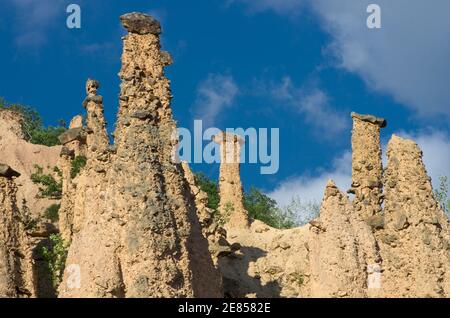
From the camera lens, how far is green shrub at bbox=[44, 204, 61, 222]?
49.8 metres

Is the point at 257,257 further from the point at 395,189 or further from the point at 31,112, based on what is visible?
the point at 31,112

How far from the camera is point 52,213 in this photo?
50.9m

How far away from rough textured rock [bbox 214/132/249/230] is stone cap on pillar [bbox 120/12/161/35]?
24541mm

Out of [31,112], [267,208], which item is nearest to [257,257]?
[267,208]

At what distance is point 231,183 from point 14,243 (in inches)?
1030

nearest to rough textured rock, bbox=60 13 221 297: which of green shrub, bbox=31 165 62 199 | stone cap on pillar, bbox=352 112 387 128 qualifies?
stone cap on pillar, bbox=352 112 387 128

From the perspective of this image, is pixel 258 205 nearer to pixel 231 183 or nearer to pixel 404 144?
pixel 231 183

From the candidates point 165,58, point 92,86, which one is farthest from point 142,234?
point 92,86

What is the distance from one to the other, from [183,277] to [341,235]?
4581 millimetres

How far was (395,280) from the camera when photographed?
18938 millimetres

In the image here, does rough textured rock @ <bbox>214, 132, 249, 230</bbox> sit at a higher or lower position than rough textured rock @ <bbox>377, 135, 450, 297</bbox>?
higher

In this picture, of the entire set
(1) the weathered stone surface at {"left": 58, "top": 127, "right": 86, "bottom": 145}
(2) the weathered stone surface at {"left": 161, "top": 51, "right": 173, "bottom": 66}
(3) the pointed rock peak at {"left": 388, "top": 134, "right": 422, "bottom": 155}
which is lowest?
(3) the pointed rock peak at {"left": 388, "top": 134, "right": 422, "bottom": 155}

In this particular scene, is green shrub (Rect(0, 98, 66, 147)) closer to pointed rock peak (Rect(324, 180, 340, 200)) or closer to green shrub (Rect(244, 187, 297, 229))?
green shrub (Rect(244, 187, 297, 229))
